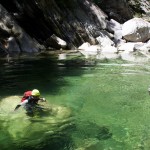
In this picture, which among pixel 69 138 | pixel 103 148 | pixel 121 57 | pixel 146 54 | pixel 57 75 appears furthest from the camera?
pixel 146 54

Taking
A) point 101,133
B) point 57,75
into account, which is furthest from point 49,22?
point 101,133

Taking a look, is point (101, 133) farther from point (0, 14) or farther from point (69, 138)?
point (0, 14)

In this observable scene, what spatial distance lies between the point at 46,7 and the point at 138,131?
71.2ft

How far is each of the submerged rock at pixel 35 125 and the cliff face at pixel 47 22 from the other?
1440 centimetres

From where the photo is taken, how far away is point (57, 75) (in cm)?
2055

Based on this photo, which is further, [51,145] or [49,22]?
[49,22]

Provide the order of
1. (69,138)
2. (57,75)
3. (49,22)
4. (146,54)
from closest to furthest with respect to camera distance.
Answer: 1. (69,138)
2. (57,75)
3. (146,54)
4. (49,22)

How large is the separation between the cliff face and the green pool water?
17.1 feet

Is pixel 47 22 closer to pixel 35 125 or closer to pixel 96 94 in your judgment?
pixel 96 94

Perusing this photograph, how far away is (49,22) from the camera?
3155cm

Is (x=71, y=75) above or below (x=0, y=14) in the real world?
below

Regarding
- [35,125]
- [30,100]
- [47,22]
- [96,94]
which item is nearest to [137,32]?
[47,22]

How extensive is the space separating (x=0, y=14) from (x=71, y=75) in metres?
11.0

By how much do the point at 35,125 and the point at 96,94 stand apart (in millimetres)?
4978
